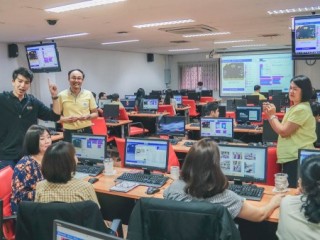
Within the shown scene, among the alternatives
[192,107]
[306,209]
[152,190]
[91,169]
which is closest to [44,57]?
[91,169]

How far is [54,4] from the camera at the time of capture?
4.77 metres

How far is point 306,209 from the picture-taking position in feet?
5.47

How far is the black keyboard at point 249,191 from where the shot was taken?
2.71 meters

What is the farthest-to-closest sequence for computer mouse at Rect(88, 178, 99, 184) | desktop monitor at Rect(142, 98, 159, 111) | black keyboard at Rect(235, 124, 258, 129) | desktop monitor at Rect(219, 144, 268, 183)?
desktop monitor at Rect(142, 98, 159, 111)
black keyboard at Rect(235, 124, 258, 129)
computer mouse at Rect(88, 178, 99, 184)
desktop monitor at Rect(219, 144, 268, 183)

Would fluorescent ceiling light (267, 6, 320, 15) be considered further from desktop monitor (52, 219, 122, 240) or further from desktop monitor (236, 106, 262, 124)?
desktop monitor (52, 219, 122, 240)

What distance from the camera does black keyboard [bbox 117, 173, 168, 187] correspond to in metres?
3.14

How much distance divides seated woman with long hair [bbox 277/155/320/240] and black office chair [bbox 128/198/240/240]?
0.25 meters

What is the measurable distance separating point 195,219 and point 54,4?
156 inches

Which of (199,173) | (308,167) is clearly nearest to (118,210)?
(199,173)

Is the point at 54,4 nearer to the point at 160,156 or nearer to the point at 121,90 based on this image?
the point at 160,156

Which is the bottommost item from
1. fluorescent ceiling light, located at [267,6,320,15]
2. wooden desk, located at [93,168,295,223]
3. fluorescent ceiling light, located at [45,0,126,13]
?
wooden desk, located at [93,168,295,223]

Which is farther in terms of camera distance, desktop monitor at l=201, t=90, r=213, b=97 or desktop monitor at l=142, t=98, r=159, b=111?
desktop monitor at l=201, t=90, r=213, b=97

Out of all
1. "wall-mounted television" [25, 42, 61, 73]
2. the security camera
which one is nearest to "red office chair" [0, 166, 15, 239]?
the security camera

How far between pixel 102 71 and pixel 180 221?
36.5 ft
